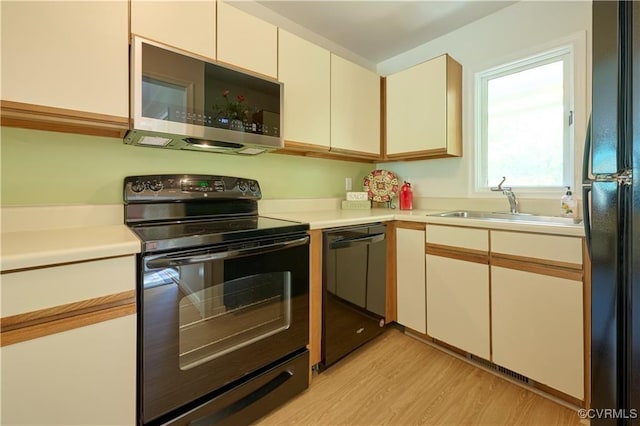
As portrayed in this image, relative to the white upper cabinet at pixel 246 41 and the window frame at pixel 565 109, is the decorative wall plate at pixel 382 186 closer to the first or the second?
the window frame at pixel 565 109

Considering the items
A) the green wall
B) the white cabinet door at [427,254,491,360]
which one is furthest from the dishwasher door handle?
the green wall

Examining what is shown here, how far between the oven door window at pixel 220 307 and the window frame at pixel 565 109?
5.92ft

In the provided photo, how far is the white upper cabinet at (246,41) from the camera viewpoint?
59.9 inches

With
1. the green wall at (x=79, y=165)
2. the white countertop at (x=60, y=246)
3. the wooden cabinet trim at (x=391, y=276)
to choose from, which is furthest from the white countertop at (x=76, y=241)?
the wooden cabinet trim at (x=391, y=276)

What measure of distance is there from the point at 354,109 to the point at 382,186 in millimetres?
745

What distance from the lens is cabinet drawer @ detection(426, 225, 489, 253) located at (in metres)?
1.63

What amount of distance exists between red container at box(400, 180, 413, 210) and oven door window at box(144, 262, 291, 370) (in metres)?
1.53

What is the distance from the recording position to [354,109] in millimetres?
2260

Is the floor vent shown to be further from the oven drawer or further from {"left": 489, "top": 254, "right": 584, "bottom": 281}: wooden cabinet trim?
the oven drawer

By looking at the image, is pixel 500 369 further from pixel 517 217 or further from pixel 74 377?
pixel 74 377

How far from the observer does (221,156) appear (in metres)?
1.84

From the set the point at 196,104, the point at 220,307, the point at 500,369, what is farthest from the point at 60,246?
the point at 500,369

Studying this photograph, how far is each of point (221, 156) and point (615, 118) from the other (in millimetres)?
1834

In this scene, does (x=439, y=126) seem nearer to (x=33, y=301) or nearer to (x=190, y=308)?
(x=190, y=308)
